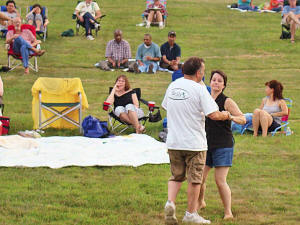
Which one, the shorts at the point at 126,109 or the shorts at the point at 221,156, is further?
the shorts at the point at 126,109

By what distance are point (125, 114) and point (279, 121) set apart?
2.68m

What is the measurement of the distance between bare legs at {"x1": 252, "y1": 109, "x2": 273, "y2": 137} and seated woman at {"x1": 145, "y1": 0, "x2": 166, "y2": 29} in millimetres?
13105

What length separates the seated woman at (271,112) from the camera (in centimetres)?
1105

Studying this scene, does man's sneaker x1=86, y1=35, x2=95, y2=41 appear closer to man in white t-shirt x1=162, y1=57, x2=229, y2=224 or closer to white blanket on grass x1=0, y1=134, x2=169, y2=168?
white blanket on grass x1=0, y1=134, x2=169, y2=168

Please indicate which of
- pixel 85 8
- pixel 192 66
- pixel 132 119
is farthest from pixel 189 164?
pixel 85 8

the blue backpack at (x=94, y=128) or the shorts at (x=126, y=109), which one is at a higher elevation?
the shorts at (x=126, y=109)

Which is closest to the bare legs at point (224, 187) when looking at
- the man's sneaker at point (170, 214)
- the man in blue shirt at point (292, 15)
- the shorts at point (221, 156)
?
the shorts at point (221, 156)

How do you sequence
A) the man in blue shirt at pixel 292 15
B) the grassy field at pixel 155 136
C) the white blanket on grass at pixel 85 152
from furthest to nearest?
the man in blue shirt at pixel 292 15, the white blanket on grass at pixel 85 152, the grassy field at pixel 155 136

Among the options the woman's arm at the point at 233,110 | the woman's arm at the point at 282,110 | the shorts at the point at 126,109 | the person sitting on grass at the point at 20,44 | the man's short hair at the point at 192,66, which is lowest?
the shorts at the point at 126,109

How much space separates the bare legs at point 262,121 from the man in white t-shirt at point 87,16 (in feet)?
37.4

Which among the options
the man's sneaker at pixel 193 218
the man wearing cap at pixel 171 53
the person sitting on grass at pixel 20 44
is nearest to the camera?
the man's sneaker at pixel 193 218

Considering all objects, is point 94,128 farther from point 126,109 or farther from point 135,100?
point 135,100

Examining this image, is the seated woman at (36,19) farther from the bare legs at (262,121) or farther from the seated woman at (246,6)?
the bare legs at (262,121)

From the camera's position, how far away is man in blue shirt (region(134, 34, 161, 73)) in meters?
17.2
